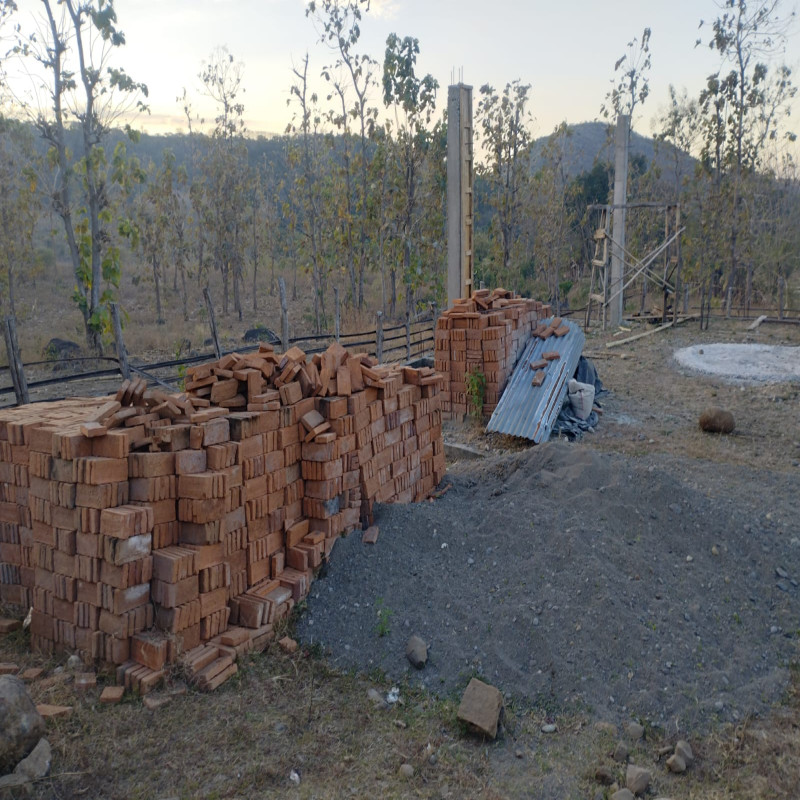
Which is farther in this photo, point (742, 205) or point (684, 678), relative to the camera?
point (742, 205)

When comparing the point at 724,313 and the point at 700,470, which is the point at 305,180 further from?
the point at 700,470

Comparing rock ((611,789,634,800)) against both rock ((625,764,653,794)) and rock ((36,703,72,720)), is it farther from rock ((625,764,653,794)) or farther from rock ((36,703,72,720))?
rock ((36,703,72,720))

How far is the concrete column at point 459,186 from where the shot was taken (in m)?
11.9

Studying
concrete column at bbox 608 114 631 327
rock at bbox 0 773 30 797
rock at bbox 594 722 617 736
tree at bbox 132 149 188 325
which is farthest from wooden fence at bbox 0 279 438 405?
tree at bbox 132 149 188 325

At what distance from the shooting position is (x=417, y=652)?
426 centimetres

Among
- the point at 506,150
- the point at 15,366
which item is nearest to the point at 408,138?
the point at 506,150

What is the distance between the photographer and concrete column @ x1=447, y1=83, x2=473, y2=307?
1193 centimetres

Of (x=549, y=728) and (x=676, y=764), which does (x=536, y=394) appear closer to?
(x=549, y=728)

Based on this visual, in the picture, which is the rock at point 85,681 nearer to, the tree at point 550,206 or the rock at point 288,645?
the rock at point 288,645

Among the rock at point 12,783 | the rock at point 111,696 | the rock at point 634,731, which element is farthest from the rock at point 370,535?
the rock at point 12,783

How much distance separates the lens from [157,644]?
12.9 ft

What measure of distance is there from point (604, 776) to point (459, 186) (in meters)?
10.4

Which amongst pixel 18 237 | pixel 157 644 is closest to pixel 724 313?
pixel 157 644

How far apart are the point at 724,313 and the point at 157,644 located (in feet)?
72.8
